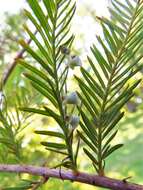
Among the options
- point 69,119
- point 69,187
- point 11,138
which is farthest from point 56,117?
point 69,187

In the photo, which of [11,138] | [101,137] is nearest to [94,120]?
[101,137]

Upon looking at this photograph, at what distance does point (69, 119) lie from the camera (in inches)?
12.6

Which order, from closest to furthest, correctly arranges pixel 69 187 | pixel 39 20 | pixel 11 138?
pixel 39 20
pixel 11 138
pixel 69 187

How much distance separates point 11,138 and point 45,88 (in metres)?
0.14

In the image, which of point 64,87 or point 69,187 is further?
point 69,187

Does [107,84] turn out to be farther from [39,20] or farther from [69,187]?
[69,187]

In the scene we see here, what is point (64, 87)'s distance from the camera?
0.32 metres

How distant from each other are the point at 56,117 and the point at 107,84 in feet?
0.15

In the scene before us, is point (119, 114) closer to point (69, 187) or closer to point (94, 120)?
point (94, 120)

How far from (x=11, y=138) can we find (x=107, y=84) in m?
0.16

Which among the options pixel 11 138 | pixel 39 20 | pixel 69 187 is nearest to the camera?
pixel 39 20

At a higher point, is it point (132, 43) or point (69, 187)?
point (132, 43)

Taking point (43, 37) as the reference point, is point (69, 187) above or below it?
below

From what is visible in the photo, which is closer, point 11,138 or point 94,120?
point 94,120
